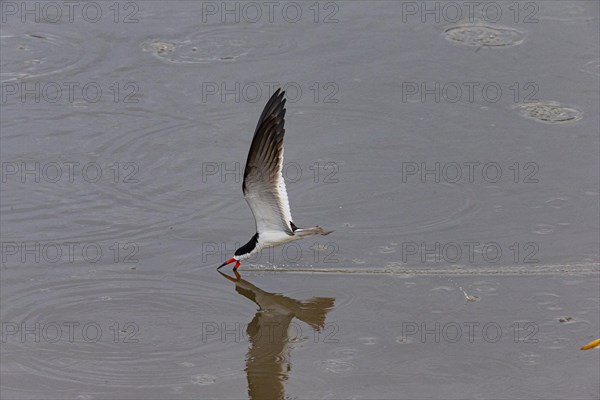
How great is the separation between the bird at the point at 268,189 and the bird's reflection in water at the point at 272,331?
0.38m

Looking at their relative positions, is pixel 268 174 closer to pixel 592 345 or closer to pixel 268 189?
pixel 268 189

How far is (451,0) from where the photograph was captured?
12.6 meters

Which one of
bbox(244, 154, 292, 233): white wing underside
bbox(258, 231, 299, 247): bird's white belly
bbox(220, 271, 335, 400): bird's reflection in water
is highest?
bbox(244, 154, 292, 233): white wing underside

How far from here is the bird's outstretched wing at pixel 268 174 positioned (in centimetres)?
834

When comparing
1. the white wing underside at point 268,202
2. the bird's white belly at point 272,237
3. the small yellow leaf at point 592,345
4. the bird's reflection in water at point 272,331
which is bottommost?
the bird's reflection in water at point 272,331

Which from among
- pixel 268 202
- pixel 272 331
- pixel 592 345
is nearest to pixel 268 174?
pixel 268 202

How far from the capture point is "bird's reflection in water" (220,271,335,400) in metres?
7.42

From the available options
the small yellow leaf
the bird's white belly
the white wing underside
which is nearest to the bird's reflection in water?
the bird's white belly

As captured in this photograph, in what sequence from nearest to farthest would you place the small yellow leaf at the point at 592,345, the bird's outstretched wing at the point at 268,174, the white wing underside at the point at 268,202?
the small yellow leaf at the point at 592,345, the bird's outstretched wing at the point at 268,174, the white wing underside at the point at 268,202

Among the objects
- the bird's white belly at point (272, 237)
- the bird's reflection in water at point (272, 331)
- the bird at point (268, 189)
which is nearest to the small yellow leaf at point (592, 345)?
the bird's reflection in water at point (272, 331)

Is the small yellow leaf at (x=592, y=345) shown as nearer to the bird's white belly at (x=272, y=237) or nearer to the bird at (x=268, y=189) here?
the bird at (x=268, y=189)

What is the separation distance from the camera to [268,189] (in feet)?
27.8

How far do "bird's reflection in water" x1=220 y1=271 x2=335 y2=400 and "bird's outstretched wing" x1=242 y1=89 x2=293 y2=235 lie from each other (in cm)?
52

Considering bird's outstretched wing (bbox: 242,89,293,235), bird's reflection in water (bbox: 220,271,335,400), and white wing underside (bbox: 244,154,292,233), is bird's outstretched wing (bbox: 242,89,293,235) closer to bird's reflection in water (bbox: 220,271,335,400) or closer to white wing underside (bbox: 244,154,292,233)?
white wing underside (bbox: 244,154,292,233)
